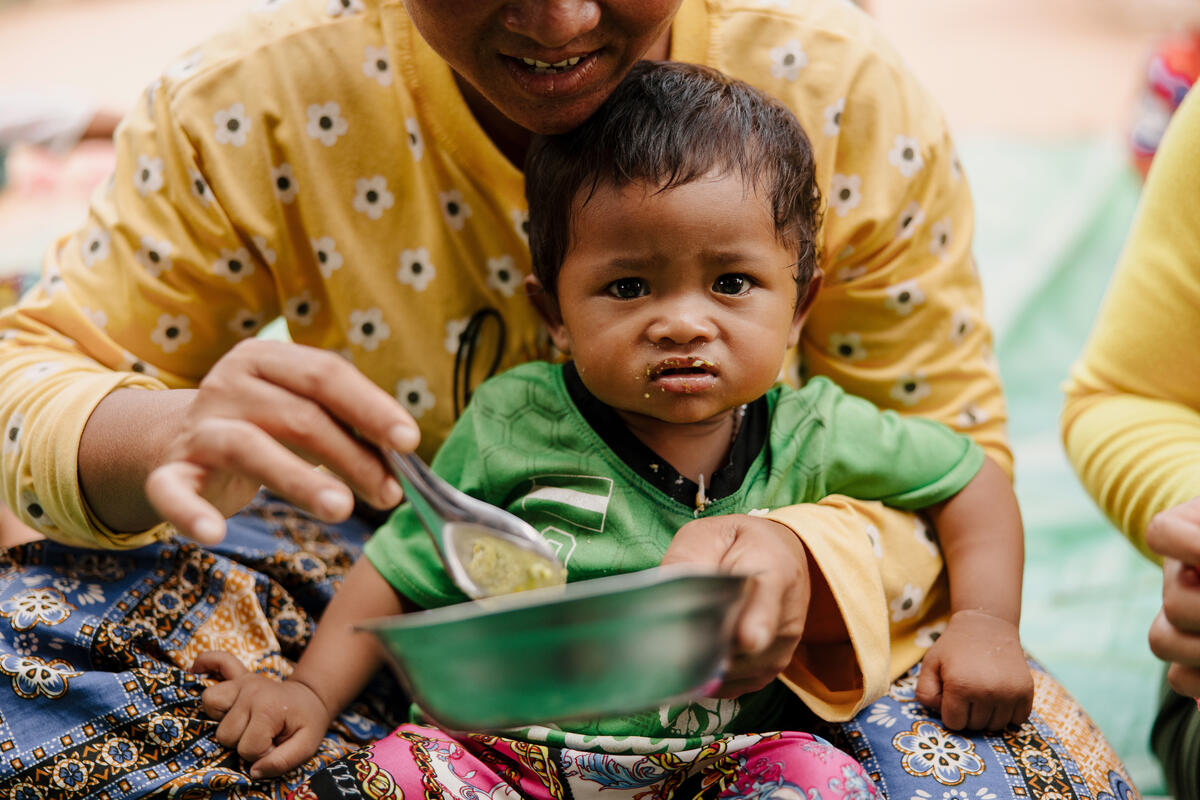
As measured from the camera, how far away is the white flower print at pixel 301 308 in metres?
1.38

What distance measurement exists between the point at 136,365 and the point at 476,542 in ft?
1.83

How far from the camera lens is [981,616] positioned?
1.17 metres

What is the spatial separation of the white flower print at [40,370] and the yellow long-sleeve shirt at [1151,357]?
1.11 m

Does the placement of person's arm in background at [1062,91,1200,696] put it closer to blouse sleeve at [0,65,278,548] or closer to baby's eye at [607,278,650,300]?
baby's eye at [607,278,650,300]

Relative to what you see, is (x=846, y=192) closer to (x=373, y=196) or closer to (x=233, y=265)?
(x=373, y=196)

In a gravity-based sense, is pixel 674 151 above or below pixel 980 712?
above

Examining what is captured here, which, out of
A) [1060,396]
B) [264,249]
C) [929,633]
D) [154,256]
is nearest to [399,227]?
[264,249]

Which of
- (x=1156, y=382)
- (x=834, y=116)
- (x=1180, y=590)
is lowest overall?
(x=1156, y=382)

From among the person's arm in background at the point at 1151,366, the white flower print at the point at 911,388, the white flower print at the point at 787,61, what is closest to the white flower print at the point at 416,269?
the white flower print at the point at 787,61

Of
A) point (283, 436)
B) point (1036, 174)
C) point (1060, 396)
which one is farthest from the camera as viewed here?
point (1036, 174)

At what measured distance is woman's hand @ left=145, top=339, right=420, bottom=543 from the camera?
0.84 metres

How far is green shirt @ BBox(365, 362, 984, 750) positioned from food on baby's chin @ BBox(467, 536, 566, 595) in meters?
0.20

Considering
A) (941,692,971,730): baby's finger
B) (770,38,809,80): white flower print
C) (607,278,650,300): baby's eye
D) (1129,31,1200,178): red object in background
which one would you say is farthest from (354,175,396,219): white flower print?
(1129,31,1200,178): red object in background

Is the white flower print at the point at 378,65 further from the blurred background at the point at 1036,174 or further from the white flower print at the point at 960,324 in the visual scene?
the white flower print at the point at 960,324
